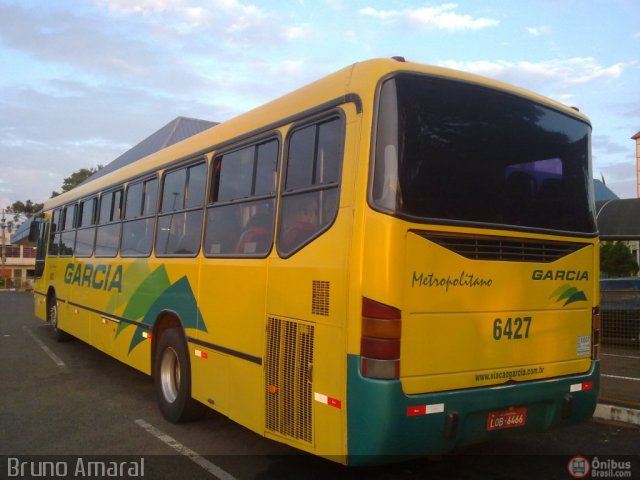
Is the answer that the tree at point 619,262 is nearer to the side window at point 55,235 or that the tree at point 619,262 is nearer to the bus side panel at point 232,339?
the side window at point 55,235

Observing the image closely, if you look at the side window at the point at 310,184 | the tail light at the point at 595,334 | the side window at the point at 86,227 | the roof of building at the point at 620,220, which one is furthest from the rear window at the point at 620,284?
Answer: the side window at the point at 310,184

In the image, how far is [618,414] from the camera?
5.88 m

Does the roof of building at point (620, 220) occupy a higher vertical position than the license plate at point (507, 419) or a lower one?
higher

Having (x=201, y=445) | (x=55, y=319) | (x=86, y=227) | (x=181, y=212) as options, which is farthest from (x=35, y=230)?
(x=201, y=445)

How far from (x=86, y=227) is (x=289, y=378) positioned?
Answer: 6887mm

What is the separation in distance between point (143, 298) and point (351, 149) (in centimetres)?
408

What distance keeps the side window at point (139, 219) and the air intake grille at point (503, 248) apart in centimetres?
419

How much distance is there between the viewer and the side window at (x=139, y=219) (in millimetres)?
6918

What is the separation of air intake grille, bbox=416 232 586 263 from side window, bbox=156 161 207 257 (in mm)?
2779

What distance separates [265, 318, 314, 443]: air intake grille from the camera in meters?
3.82

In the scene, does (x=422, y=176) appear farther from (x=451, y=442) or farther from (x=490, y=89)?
(x=451, y=442)

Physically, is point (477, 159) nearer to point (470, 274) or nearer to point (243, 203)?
point (470, 274)

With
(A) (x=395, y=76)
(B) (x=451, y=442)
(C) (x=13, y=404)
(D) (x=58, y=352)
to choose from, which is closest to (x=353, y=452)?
(B) (x=451, y=442)

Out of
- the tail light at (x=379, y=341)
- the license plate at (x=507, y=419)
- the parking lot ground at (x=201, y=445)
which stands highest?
the tail light at (x=379, y=341)
